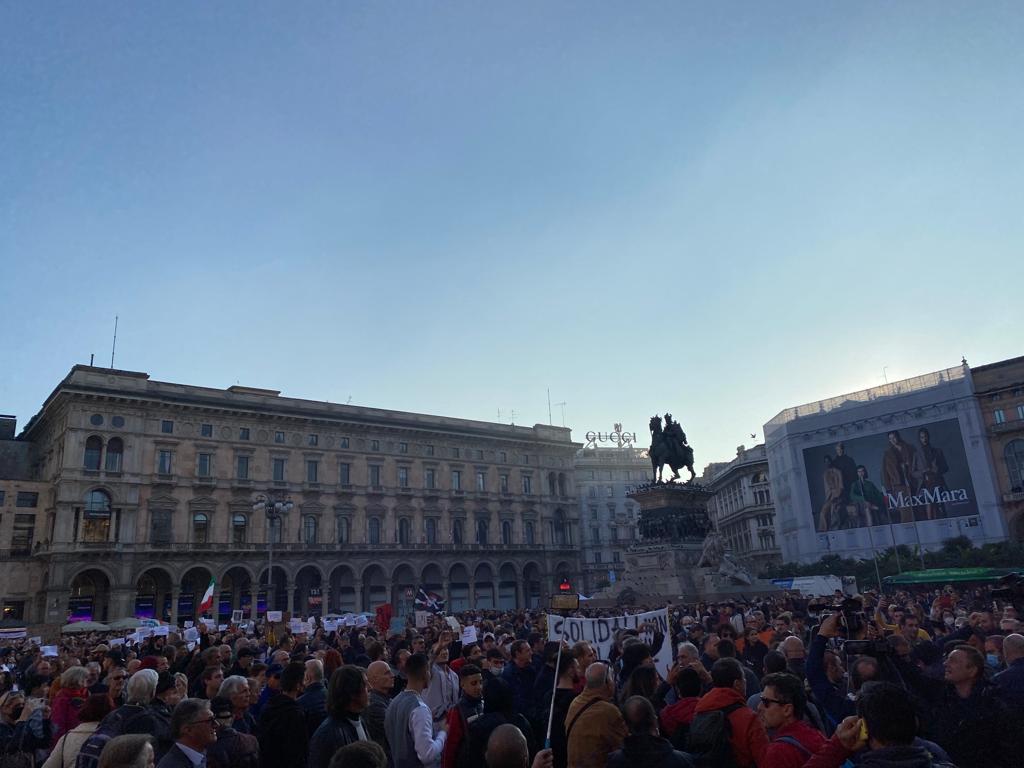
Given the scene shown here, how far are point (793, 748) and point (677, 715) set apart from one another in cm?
135

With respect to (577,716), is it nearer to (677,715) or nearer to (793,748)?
(677,715)

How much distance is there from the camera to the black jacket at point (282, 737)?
576 cm

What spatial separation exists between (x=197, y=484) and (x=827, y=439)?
49.8 m

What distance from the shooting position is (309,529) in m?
57.8

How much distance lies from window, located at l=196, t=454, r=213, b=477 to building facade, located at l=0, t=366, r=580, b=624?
9 centimetres

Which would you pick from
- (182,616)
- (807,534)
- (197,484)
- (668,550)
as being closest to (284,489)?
(197,484)

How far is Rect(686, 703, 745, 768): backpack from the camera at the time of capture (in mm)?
4871

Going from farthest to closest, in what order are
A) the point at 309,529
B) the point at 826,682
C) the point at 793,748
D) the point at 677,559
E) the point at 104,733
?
the point at 309,529 → the point at 677,559 → the point at 826,682 → the point at 104,733 → the point at 793,748

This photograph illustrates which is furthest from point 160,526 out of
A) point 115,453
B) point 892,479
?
point 892,479

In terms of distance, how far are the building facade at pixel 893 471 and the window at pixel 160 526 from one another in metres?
49.1

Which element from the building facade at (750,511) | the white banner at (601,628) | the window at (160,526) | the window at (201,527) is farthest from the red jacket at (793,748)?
the building facade at (750,511)

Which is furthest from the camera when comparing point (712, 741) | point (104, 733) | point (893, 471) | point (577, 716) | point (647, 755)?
point (893, 471)

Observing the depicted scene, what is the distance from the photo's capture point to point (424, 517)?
64.1m

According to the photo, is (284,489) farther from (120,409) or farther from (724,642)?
(724,642)
